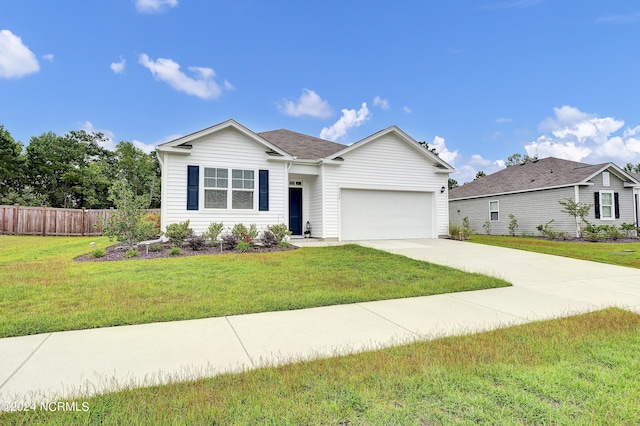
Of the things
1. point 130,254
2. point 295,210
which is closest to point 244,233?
point 130,254

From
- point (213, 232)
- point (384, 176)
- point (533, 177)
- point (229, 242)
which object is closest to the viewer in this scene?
point (229, 242)

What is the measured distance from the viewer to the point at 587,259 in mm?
9289

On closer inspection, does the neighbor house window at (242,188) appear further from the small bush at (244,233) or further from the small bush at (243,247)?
the small bush at (243,247)

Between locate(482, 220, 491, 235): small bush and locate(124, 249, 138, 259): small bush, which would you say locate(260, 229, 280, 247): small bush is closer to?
locate(124, 249, 138, 259): small bush

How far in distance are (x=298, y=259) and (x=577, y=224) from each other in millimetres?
16240

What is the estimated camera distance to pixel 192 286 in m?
5.35

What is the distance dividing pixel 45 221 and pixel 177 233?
1340 cm

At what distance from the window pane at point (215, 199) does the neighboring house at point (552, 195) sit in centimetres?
1770

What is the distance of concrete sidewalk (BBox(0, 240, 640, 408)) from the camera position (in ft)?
8.16

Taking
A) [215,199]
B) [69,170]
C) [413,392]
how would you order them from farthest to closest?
[69,170], [215,199], [413,392]

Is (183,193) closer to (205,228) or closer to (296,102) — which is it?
(205,228)

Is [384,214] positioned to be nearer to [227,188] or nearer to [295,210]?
[295,210]

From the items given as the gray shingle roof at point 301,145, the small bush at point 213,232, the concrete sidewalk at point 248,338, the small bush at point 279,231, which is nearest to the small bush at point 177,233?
the small bush at point 213,232

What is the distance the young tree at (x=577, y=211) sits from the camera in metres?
15.7
